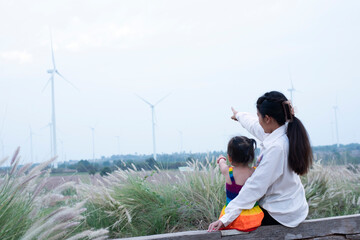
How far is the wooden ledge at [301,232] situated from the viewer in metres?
3.03

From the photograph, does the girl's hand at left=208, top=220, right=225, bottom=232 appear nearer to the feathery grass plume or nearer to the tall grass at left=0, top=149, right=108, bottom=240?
the tall grass at left=0, top=149, right=108, bottom=240

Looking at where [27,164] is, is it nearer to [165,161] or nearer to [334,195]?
[165,161]

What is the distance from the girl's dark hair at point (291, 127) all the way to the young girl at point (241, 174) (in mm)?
279

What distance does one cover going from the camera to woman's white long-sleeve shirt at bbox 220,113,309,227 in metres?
2.94

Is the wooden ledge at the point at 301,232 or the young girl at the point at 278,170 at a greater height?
the young girl at the point at 278,170

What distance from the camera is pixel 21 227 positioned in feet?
8.34

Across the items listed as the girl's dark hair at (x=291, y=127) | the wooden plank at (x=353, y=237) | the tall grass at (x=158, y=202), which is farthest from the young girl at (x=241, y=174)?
the wooden plank at (x=353, y=237)

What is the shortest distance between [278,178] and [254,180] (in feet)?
0.77

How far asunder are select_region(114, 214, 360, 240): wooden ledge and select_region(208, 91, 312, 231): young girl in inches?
2.9

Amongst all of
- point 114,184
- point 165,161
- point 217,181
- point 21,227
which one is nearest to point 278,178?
point 217,181

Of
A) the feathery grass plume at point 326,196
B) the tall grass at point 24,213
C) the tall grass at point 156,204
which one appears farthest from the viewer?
the feathery grass plume at point 326,196

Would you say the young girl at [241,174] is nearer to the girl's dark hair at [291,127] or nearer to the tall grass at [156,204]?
the girl's dark hair at [291,127]

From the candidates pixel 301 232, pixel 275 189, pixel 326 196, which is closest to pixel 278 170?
pixel 275 189

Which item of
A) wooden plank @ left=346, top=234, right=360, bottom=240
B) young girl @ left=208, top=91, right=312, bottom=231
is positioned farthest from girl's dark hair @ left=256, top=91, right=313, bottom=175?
wooden plank @ left=346, top=234, right=360, bottom=240
